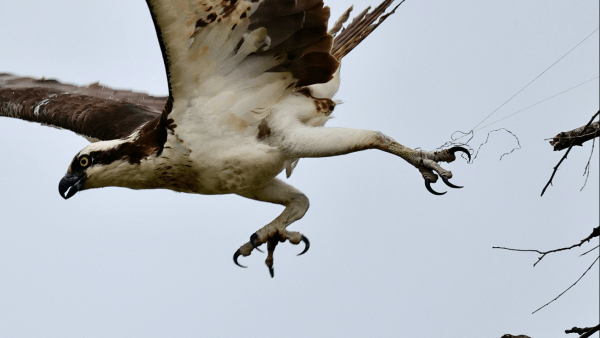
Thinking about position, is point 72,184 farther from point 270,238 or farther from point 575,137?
point 575,137

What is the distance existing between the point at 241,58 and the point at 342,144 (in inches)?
41.4

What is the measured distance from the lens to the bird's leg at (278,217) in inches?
320

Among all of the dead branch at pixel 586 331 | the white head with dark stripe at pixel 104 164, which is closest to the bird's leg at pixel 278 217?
the white head with dark stripe at pixel 104 164

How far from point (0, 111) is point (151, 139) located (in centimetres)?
307

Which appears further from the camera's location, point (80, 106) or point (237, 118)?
point (80, 106)

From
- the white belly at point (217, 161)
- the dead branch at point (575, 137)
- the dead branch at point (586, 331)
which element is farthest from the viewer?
the white belly at point (217, 161)

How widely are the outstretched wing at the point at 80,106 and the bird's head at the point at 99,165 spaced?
825 mm

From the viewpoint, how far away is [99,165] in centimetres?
753

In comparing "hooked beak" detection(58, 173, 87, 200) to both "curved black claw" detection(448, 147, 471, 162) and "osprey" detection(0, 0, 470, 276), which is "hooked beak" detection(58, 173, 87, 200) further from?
"curved black claw" detection(448, 147, 471, 162)

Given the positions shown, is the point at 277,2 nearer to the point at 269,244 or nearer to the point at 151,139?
the point at 151,139

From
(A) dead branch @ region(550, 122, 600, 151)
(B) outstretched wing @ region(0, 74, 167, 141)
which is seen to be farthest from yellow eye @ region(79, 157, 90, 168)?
(A) dead branch @ region(550, 122, 600, 151)

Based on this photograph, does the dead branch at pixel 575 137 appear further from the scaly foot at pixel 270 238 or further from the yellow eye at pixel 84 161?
the yellow eye at pixel 84 161

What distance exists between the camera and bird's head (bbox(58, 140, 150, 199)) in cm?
754

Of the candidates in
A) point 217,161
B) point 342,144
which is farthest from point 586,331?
point 217,161
